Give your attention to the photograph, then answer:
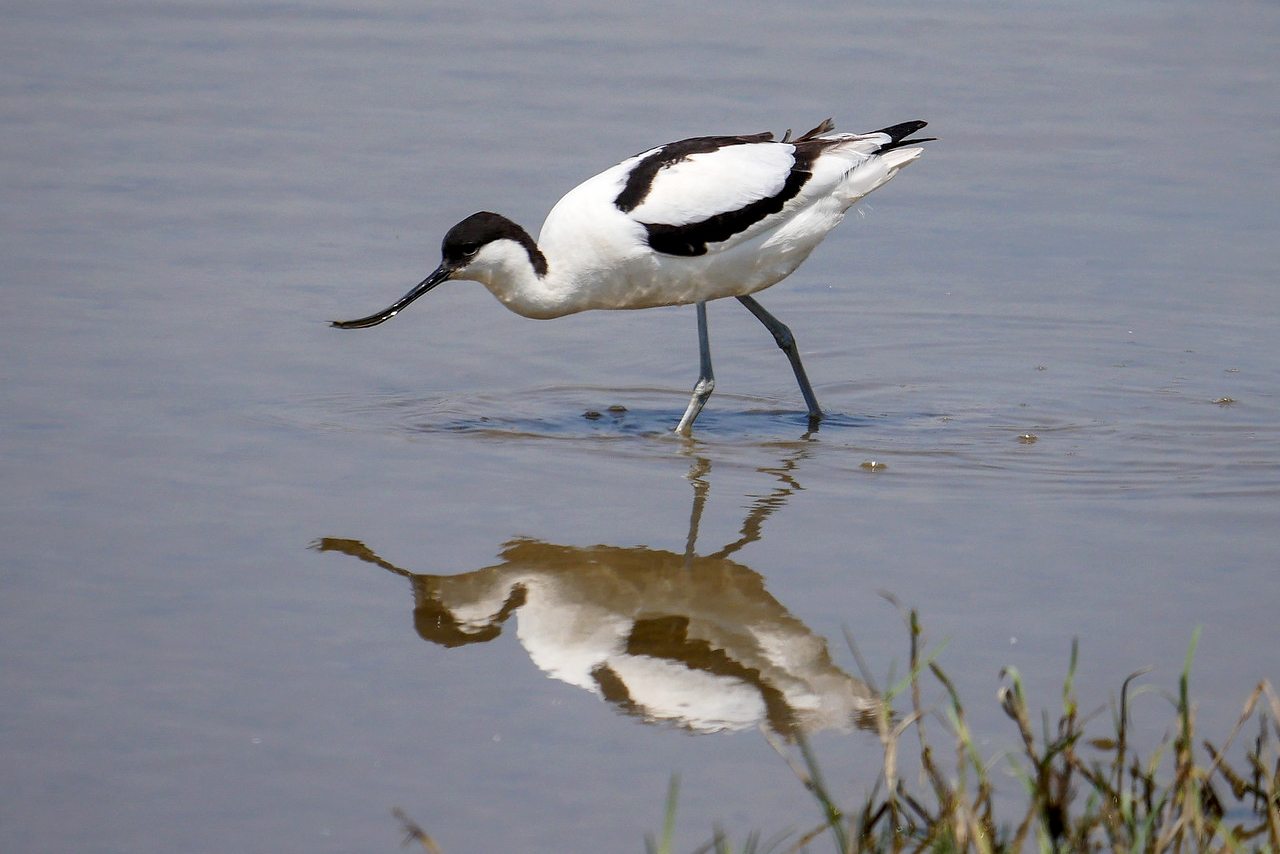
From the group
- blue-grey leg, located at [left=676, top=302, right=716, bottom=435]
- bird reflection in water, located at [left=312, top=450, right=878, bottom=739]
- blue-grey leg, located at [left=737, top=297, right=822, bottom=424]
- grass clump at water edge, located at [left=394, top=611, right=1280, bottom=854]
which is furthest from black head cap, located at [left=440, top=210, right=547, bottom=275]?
grass clump at water edge, located at [left=394, top=611, right=1280, bottom=854]

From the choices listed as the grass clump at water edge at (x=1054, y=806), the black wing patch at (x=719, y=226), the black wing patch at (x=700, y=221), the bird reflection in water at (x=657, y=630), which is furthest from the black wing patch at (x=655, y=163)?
the grass clump at water edge at (x=1054, y=806)

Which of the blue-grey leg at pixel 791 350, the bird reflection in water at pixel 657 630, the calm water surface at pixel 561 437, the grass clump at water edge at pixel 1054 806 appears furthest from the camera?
the blue-grey leg at pixel 791 350

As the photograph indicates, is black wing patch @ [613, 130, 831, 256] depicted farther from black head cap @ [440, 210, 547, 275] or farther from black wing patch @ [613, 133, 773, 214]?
black head cap @ [440, 210, 547, 275]

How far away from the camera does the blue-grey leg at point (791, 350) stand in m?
6.53

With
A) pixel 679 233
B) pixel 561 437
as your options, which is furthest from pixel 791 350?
pixel 561 437

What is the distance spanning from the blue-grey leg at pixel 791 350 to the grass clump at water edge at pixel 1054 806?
10.2 feet

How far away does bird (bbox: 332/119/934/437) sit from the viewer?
612 centimetres

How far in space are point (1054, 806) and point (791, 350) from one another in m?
3.76

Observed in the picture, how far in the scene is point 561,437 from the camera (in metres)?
6.01

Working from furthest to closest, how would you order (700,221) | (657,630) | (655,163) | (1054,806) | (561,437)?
(655,163) → (700,221) → (561,437) → (657,630) → (1054,806)

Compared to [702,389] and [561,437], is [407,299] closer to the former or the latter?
[561,437]

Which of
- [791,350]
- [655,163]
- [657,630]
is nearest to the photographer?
[657,630]

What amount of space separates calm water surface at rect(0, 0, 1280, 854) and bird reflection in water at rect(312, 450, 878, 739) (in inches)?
0.6

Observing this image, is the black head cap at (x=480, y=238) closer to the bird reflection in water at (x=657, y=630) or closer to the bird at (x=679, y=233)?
the bird at (x=679, y=233)
